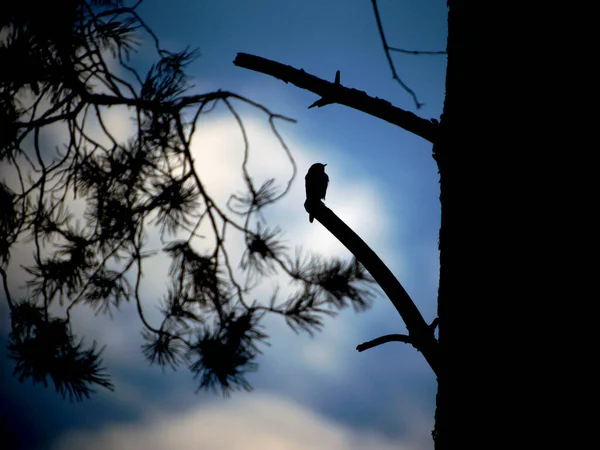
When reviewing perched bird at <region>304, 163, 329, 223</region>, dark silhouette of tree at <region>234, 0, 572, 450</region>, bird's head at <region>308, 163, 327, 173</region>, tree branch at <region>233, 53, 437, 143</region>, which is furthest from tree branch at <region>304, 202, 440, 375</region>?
bird's head at <region>308, 163, 327, 173</region>

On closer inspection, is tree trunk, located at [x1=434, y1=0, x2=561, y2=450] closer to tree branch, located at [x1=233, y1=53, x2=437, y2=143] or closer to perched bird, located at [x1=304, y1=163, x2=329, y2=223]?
tree branch, located at [x1=233, y1=53, x2=437, y2=143]

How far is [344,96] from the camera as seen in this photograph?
0.84m

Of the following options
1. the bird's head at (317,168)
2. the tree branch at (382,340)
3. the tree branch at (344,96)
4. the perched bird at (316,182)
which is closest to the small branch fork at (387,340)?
the tree branch at (382,340)

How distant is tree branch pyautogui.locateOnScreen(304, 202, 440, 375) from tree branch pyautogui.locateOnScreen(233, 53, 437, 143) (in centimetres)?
23

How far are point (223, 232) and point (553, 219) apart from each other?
125 cm

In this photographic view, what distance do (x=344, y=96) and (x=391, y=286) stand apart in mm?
381

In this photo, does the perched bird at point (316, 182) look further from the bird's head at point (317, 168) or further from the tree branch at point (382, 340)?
the tree branch at point (382, 340)

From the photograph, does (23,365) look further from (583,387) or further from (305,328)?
(583,387)

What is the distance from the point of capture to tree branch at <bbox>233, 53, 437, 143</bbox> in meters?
0.80

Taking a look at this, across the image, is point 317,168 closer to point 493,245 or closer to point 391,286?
point 391,286

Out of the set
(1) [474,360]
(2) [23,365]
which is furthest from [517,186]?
(2) [23,365]

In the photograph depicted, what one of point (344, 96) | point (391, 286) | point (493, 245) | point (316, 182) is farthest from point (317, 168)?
point (493, 245)

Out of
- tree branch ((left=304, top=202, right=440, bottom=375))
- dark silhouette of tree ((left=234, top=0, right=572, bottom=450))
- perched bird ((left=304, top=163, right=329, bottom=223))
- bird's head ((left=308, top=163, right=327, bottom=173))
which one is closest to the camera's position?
dark silhouette of tree ((left=234, top=0, right=572, bottom=450))

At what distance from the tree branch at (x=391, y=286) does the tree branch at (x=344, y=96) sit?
9.1 inches
